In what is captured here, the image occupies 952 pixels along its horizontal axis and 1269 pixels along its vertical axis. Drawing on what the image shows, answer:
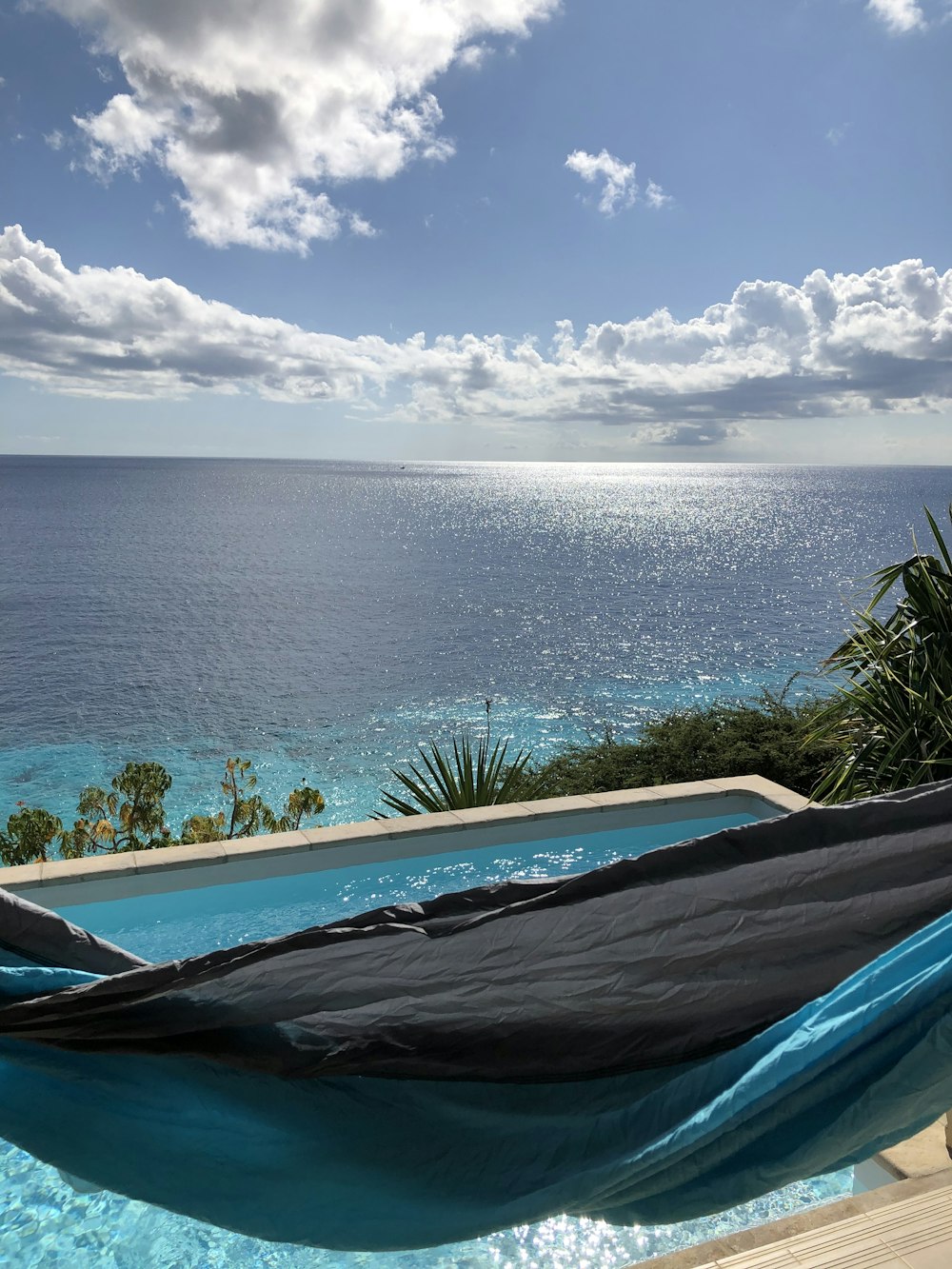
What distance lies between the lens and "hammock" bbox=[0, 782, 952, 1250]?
48.9 inches

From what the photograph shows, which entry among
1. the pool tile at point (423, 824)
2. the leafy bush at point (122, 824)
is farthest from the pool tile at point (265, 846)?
the leafy bush at point (122, 824)

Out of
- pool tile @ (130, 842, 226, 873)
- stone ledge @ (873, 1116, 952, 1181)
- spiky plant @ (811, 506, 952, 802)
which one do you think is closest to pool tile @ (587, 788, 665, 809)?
spiky plant @ (811, 506, 952, 802)

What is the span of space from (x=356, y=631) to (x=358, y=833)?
921 inches

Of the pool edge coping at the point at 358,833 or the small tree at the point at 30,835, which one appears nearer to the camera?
the pool edge coping at the point at 358,833

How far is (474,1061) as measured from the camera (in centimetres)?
126

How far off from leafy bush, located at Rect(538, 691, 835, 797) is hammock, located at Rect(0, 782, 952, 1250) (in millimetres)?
5743

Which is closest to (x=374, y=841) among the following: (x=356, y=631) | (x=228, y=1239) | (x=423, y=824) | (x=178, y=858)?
(x=423, y=824)

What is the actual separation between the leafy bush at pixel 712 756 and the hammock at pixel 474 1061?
5.74 m

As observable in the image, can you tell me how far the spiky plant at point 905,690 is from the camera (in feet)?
13.1

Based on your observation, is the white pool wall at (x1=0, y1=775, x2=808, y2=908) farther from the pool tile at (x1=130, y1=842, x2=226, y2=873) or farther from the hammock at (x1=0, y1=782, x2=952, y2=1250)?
the hammock at (x1=0, y1=782, x2=952, y2=1250)

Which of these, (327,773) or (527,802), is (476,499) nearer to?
(327,773)

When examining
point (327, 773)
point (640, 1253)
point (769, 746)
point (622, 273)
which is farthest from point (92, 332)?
point (640, 1253)

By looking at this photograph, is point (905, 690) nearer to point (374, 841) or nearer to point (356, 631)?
point (374, 841)

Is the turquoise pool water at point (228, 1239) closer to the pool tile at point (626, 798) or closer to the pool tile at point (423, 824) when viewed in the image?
the pool tile at point (423, 824)
